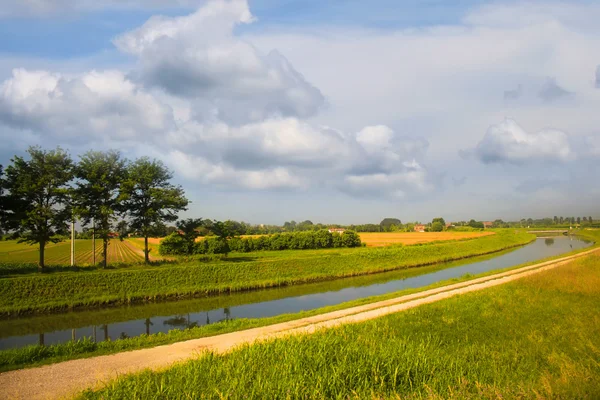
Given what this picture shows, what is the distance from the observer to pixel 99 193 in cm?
2959

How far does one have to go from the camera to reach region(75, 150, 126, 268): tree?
28.9 metres

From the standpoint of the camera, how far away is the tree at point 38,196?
2580cm

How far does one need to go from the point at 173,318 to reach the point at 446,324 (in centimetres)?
1402

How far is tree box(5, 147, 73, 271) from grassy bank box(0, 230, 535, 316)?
4.95 metres

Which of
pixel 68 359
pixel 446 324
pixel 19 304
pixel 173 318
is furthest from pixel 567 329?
pixel 19 304

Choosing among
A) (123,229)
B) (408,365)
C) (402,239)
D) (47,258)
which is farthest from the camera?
(402,239)

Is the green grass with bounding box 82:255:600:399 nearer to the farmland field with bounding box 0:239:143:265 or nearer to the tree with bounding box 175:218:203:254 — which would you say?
the tree with bounding box 175:218:203:254

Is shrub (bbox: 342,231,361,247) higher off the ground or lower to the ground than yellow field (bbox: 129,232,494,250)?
higher

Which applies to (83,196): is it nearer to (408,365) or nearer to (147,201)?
(147,201)

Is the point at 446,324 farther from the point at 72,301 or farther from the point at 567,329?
the point at 72,301

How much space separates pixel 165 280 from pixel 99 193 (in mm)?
10036

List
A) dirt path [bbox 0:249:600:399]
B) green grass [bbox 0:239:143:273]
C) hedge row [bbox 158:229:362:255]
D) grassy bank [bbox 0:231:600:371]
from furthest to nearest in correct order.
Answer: hedge row [bbox 158:229:362:255] → green grass [bbox 0:239:143:273] → grassy bank [bbox 0:231:600:371] → dirt path [bbox 0:249:600:399]

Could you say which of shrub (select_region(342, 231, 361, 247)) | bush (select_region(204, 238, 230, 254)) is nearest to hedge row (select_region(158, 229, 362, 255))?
shrub (select_region(342, 231, 361, 247))

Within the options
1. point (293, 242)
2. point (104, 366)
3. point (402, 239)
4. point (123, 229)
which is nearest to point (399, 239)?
point (402, 239)
